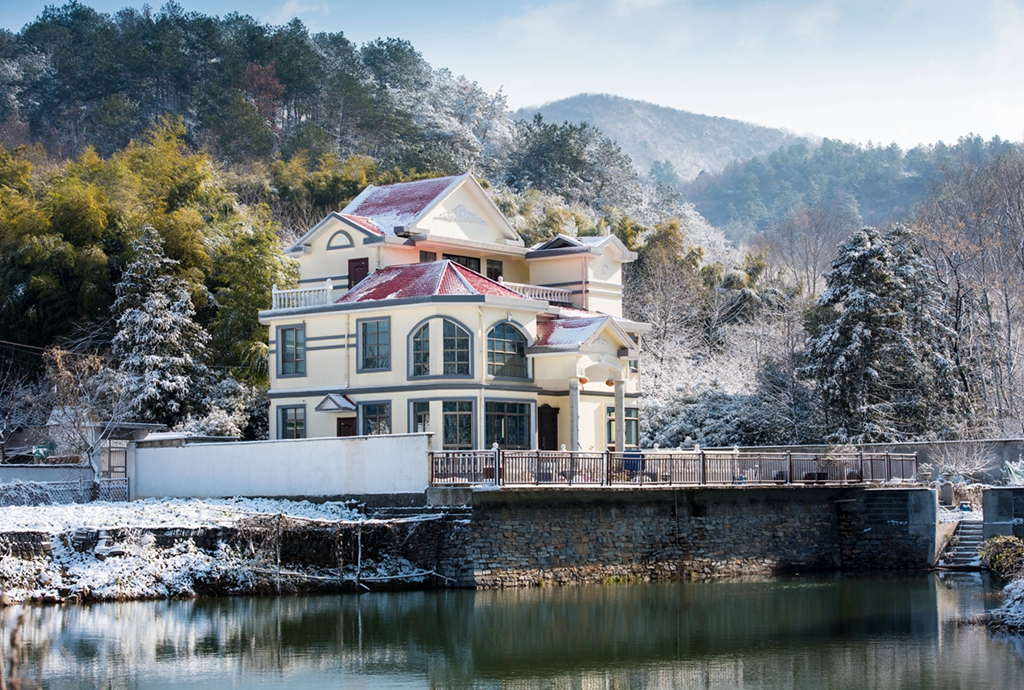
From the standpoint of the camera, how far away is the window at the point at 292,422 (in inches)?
1473

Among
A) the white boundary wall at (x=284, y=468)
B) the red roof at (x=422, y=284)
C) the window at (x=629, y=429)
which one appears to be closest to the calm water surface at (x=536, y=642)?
the white boundary wall at (x=284, y=468)

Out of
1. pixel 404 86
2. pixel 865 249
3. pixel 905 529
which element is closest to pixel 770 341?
pixel 865 249

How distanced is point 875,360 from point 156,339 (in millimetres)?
25091

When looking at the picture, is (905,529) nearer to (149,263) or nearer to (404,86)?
(149,263)

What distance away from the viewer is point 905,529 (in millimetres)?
34094

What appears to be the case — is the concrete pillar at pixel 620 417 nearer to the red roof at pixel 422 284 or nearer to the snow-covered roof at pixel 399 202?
the red roof at pixel 422 284

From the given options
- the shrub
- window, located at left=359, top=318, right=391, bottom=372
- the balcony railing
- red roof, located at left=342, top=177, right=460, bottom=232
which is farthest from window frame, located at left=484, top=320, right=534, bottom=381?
the shrub

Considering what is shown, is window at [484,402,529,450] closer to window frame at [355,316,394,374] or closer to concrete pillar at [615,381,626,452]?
concrete pillar at [615,381,626,452]

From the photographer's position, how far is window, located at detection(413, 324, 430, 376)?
115ft

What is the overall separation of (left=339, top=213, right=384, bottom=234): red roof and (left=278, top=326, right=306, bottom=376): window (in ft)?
12.9

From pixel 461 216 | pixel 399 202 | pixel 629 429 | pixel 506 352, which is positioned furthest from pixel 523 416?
pixel 399 202

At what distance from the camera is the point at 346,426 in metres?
36.8

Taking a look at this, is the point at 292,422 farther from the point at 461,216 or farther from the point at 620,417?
the point at 620,417

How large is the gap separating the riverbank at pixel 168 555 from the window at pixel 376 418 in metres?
6.49
